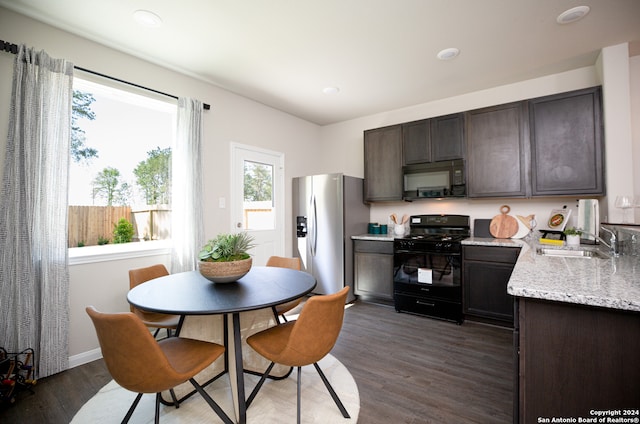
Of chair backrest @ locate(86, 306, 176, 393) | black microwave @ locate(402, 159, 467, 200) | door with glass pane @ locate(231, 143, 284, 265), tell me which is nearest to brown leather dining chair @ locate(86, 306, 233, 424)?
chair backrest @ locate(86, 306, 176, 393)

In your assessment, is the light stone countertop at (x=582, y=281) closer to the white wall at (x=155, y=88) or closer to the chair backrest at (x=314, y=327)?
the chair backrest at (x=314, y=327)

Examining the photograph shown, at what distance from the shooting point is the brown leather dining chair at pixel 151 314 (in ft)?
6.43

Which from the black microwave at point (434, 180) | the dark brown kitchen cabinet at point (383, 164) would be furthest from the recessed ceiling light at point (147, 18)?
the black microwave at point (434, 180)

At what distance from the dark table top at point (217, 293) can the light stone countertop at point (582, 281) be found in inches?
43.6

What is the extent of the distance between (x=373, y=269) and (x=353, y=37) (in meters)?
2.72

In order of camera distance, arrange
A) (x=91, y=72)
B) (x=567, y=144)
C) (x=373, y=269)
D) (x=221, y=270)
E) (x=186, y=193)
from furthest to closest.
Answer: (x=373, y=269), (x=186, y=193), (x=567, y=144), (x=91, y=72), (x=221, y=270)

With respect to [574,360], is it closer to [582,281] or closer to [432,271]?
[582,281]

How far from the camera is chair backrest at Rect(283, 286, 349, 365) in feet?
4.70

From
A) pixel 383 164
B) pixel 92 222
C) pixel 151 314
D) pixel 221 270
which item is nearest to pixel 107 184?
pixel 92 222

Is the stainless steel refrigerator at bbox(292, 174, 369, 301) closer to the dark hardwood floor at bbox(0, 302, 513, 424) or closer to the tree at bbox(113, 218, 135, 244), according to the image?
the dark hardwood floor at bbox(0, 302, 513, 424)

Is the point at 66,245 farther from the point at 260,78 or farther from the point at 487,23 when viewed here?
the point at 487,23

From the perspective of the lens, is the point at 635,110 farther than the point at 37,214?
Yes

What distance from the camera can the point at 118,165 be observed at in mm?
2758

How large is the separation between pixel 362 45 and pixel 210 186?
7.28 feet
